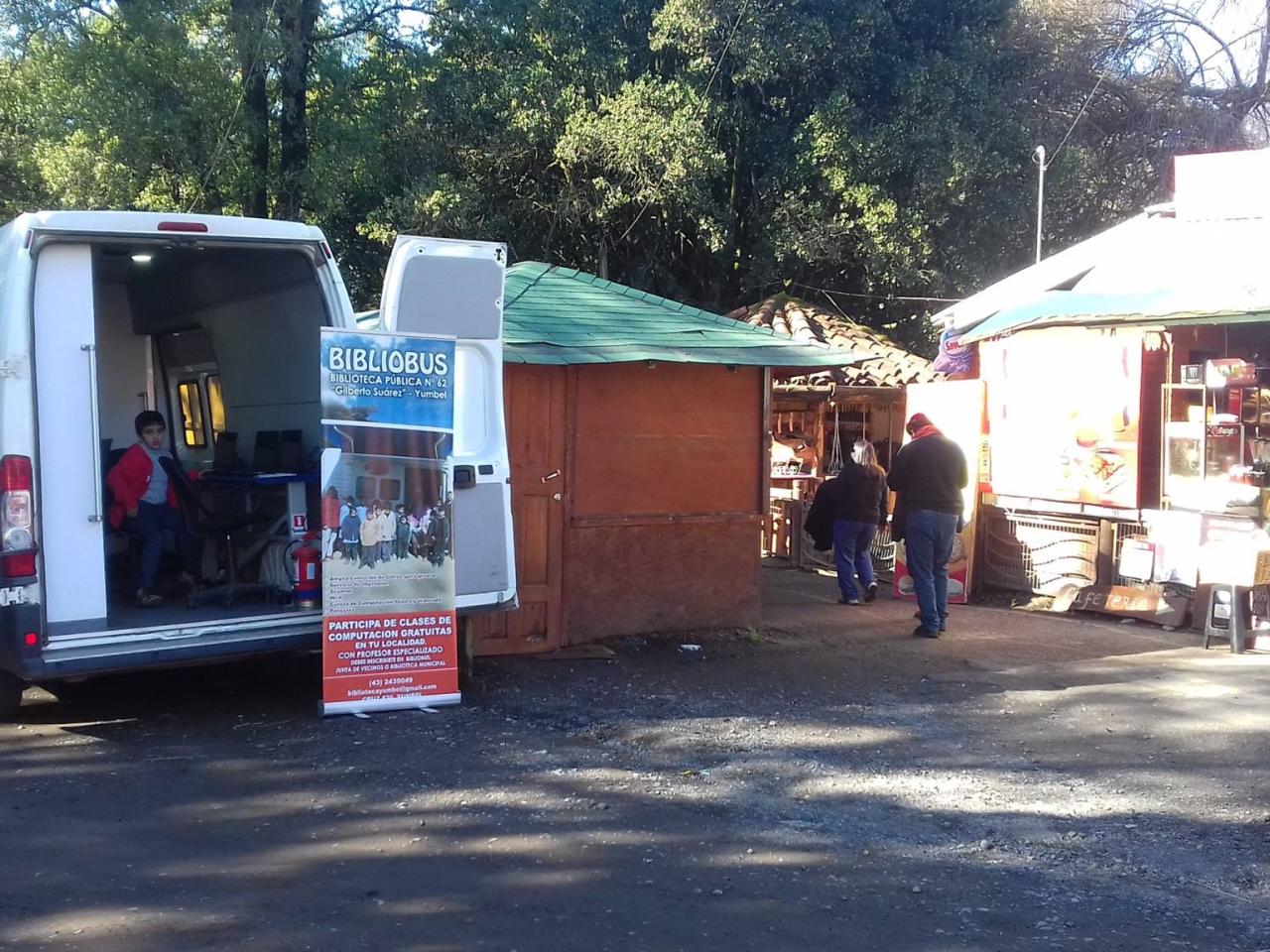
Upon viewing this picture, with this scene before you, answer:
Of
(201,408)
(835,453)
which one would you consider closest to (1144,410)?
(835,453)

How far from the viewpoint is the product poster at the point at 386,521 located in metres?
6.78

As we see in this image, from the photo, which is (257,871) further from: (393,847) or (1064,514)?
(1064,514)

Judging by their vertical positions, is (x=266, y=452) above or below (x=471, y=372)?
below

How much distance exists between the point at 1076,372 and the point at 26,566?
28.2 feet

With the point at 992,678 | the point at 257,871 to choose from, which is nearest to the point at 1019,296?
the point at 992,678

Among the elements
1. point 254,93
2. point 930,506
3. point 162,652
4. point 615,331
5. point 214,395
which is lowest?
point 162,652

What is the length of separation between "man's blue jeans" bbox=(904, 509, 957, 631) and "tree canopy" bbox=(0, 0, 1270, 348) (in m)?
8.23

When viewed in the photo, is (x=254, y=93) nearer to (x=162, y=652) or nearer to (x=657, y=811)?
(x=162, y=652)

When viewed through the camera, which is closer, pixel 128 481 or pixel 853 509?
pixel 128 481

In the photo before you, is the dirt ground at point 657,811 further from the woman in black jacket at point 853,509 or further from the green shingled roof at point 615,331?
the woman in black jacket at point 853,509

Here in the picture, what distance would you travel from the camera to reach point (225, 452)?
374 inches

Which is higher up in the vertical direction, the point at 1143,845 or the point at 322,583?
the point at 322,583

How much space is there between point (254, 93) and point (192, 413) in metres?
7.55

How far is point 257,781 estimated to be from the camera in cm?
581
